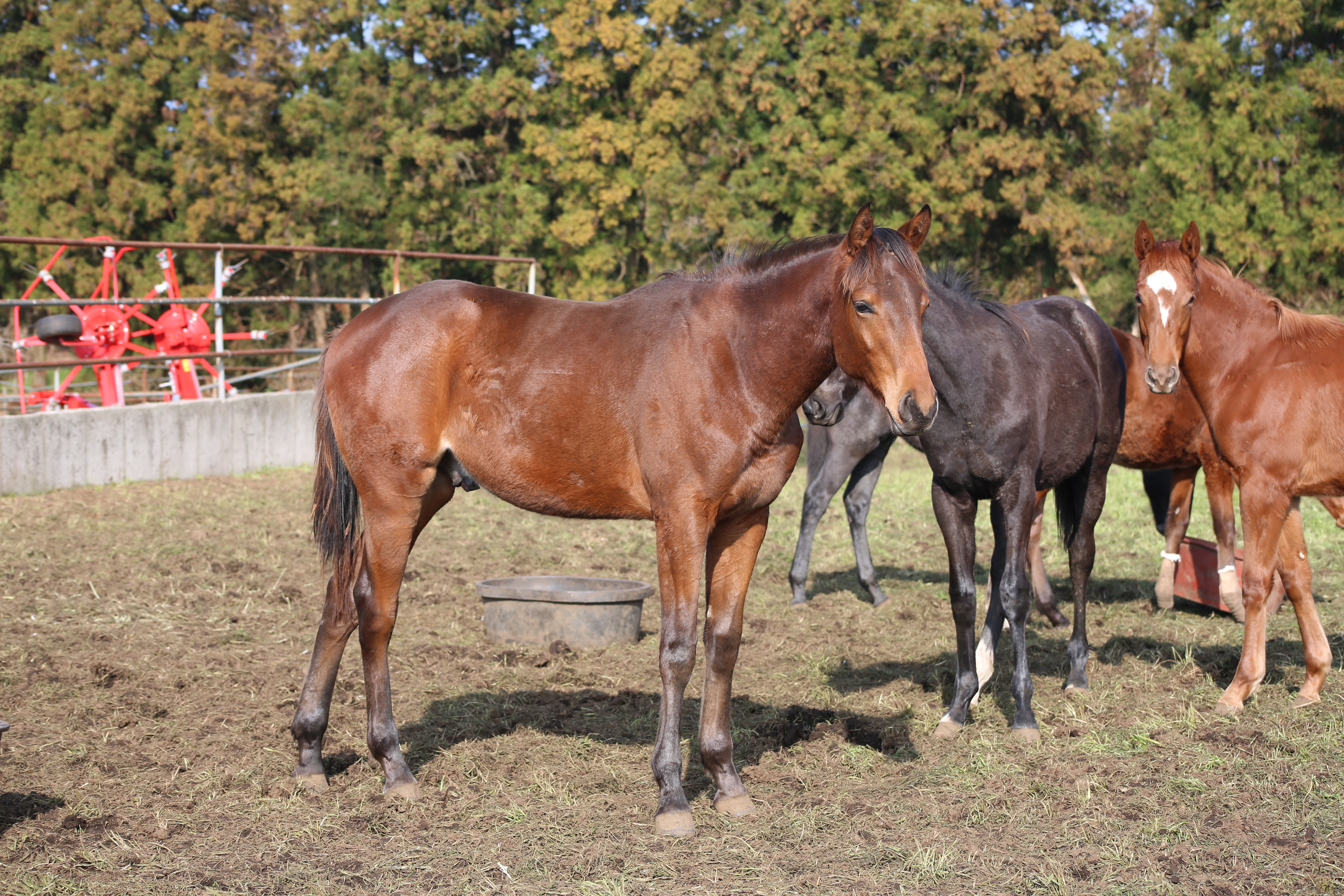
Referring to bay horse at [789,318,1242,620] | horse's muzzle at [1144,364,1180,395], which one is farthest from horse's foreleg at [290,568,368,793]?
horse's muzzle at [1144,364,1180,395]

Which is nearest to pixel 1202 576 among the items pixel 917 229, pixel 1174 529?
pixel 1174 529

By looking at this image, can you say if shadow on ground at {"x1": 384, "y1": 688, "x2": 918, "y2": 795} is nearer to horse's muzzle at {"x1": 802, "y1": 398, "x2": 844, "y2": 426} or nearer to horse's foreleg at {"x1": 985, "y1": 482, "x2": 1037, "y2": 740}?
horse's foreleg at {"x1": 985, "y1": 482, "x2": 1037, "y2": 740}

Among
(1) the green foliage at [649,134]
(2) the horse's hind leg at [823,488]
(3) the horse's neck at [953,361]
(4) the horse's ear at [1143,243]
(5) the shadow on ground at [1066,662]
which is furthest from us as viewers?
(1) the green foliage at [649,134]

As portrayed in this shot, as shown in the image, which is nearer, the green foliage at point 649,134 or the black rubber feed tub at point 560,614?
the black rubber feed tub at point 560,614

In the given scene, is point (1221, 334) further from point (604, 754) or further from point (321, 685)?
point (321, 685)

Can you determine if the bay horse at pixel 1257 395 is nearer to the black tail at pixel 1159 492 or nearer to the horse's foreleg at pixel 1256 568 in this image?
the horse's foreleg at pixel 1256 568

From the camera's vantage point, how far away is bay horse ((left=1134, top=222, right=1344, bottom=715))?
512 centimetres

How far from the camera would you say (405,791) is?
407cm

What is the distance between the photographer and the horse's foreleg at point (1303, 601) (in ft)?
17.0

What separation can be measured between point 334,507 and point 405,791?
47.8 inches

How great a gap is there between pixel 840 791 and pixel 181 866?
2357 mm

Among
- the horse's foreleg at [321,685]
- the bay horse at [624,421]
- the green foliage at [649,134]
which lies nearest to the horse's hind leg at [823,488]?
the bay horse at [624,421]

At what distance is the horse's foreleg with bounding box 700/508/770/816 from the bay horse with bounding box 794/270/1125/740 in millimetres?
667

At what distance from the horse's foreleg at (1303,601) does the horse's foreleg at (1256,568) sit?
A: 0.09 meters
